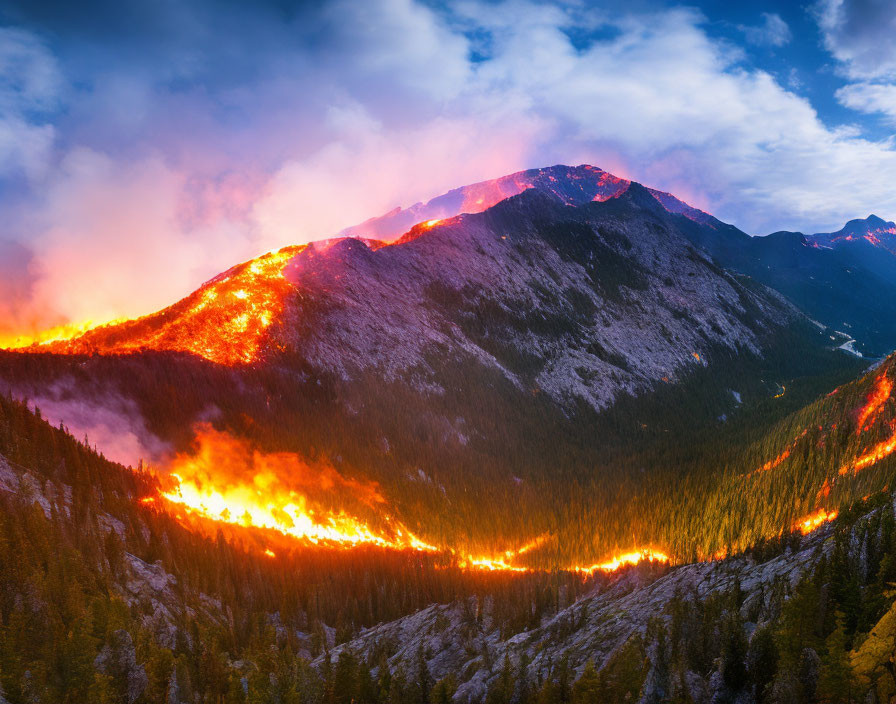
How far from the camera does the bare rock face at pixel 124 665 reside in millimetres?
52812

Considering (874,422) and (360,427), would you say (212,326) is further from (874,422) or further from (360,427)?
(874,422)

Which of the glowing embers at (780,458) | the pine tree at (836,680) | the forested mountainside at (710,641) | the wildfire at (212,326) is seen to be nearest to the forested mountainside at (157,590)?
the forested mountainside at (710,641)

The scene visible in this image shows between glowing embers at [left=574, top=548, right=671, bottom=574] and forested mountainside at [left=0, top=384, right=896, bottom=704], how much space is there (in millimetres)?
12093

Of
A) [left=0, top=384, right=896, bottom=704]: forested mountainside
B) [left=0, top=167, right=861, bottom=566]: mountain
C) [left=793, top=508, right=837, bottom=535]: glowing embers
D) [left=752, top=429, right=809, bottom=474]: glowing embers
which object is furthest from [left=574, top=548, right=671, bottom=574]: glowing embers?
[left=752, top=429, right=809, bottom=474]: glowing embers

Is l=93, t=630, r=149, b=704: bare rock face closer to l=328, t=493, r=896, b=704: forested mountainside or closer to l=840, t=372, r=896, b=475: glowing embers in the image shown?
l=328, t=493, r=896, b=704: forested mountainside

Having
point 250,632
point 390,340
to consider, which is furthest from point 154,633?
point 390,340

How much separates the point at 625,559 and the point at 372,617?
50.7 metres

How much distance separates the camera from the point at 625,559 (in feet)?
363

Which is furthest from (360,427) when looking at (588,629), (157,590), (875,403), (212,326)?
(875,403)

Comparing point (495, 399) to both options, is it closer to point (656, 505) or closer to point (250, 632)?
point (656, 505)

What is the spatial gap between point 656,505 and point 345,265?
129551 mm

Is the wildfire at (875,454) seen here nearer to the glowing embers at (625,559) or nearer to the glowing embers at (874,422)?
the glowing embers at (874,422)

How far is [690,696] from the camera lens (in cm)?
3966

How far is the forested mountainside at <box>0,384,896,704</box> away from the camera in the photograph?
42.0 m
